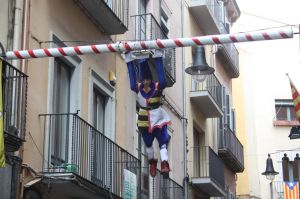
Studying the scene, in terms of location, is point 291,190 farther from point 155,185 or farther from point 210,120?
point 155,185

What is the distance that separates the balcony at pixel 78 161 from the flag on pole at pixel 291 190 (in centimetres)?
1768

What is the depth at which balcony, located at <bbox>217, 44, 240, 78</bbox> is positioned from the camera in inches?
1095

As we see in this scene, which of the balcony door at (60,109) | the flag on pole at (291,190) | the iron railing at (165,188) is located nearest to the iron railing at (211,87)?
the iron railing at (165,188)

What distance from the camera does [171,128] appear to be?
20.8 meters

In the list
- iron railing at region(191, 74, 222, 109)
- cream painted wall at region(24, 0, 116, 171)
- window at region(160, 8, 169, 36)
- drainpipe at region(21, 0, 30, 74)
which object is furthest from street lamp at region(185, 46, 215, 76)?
iron railing at region(191, 74, 222, 109)

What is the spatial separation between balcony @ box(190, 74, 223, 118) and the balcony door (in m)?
8.76

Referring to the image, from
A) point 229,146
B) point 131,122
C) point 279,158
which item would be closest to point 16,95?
point 131,122

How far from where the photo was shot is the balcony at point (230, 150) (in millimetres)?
25953

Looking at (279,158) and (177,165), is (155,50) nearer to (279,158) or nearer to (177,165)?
(177,165)

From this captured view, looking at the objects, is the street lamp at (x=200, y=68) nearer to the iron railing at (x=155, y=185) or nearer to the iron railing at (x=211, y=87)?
the iron railing at (x=155, y=185)

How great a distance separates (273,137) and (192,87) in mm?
11351

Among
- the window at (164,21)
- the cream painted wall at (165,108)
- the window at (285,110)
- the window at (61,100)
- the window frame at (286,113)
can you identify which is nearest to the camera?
the window at (61,100)

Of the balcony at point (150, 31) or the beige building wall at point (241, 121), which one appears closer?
the balcony at point (150, 31)

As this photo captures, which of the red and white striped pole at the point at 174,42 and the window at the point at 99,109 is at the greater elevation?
the window at the point at 99,109
